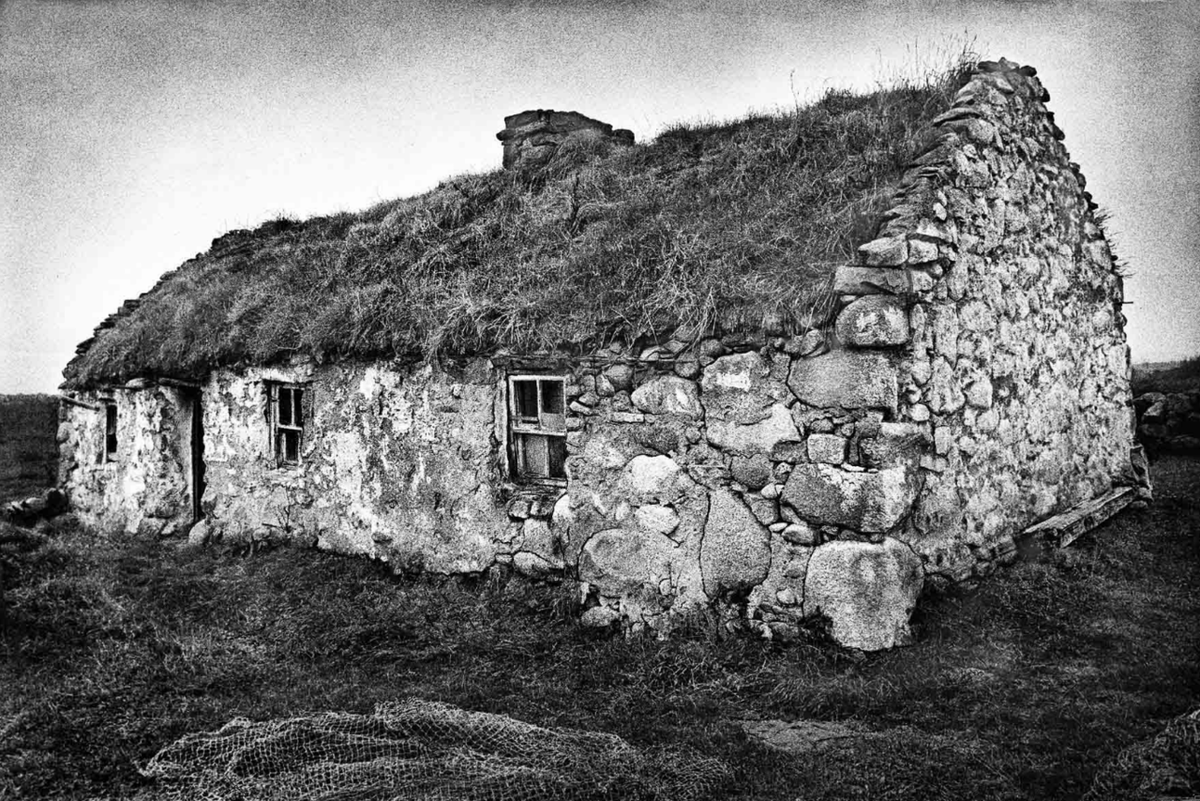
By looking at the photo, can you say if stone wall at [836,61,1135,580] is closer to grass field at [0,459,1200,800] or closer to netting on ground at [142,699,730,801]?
grass field at [0,459,1200,800]

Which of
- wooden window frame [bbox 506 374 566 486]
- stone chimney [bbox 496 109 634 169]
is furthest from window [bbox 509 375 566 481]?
stone chimney [bbox 496 109 634 169]

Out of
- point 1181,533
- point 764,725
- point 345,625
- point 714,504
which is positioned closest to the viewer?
point 764,725

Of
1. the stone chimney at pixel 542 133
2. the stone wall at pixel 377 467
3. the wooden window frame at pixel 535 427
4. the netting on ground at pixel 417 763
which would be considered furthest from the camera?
the stone chimney at pixel 542 133

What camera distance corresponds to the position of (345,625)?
6.68 meters

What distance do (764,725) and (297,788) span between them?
258 cm

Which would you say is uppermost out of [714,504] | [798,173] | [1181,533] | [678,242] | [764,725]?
[798,173]

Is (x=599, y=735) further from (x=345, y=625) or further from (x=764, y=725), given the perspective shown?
(x=345, y=625)

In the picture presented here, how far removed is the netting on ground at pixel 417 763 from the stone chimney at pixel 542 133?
7.50m

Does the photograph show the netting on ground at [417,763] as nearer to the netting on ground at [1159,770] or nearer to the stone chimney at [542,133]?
the netting on ground at [1159,770]

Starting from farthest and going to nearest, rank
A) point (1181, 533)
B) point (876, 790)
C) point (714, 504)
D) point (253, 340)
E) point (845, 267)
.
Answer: point (253, 340) → point (1181, 533) → point (714, 504) → point (845, 267) → point (876, 790)

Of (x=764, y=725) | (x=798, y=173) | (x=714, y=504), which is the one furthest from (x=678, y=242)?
(x=764, y=725)

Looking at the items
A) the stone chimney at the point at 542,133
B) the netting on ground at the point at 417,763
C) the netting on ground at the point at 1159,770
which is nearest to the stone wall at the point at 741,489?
the netting on ground at the point at 417,763

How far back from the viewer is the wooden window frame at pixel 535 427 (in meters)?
7.19

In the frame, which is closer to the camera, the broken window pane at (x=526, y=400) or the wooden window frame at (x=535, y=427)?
the wooden window frame at (x=535, y=427)
